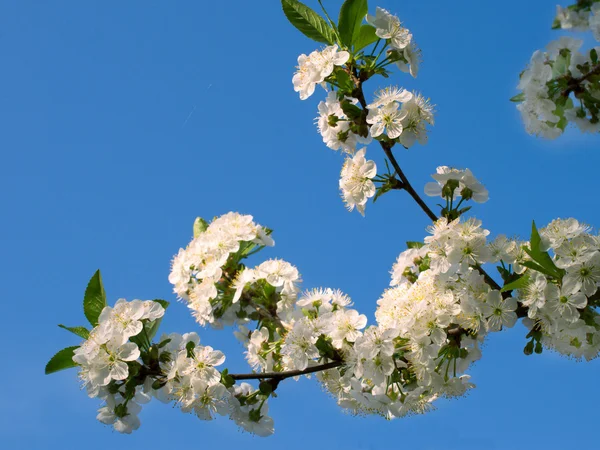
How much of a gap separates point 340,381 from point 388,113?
171 cm

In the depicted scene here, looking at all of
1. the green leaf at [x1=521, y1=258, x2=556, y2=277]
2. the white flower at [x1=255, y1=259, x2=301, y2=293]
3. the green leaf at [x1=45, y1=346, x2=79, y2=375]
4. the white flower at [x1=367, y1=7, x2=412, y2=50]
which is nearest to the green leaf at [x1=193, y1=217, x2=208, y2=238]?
the white flower at [x1=255, y1=259, x2=301, y2=293]

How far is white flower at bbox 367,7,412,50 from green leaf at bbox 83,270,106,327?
2.25m

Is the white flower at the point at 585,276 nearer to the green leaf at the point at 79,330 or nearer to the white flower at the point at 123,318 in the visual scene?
the white flower at the point at 123,318

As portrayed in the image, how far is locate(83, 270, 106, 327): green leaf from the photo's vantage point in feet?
13.4

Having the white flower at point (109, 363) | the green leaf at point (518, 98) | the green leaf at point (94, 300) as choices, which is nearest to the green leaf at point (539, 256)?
the green leaf at point (518, 98)

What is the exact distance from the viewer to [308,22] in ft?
13.5

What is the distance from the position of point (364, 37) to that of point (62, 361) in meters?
2.66

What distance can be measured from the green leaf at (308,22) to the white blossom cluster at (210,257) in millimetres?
1200

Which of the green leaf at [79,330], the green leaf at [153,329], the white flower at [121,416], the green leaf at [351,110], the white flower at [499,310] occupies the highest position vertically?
the green leaf at [351,110]

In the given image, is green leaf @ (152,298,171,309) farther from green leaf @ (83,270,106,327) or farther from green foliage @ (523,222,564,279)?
green foliage @ (523,222,564,279)

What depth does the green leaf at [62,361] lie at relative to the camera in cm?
400

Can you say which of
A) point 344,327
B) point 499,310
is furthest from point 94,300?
point 499,310

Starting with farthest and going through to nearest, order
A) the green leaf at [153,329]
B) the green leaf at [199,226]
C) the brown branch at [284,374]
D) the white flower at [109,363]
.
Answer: the green leaf at [199,226] < the green leaf at [153,329] < the brown branch at [284,374] < the white flower at [109,363]

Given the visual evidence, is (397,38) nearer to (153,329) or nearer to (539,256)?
(539,256)
